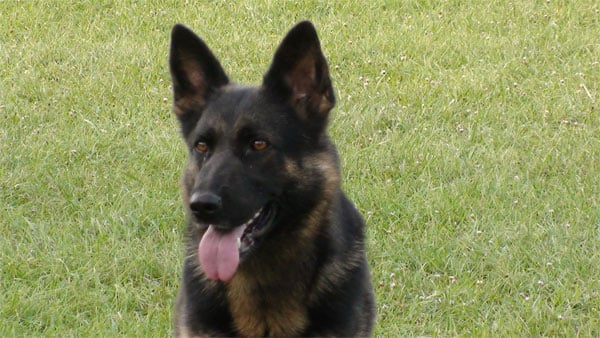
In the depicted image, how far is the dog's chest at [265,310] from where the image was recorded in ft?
14.3

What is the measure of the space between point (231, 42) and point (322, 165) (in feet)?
19.5

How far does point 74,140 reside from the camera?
8.10 meters

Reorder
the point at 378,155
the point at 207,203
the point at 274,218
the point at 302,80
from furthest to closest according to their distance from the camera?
the point at 378,155 < the point at 302,80 < the point at 274,218 < the point at 207,203

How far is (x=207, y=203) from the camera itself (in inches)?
160

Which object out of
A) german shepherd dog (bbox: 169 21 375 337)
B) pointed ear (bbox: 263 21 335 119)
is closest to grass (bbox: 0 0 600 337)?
german shepherd dog (bbox: 169 21 375 337)

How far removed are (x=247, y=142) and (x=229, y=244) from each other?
0.43m

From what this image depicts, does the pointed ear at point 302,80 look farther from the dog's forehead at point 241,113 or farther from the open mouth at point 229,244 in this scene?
the open mouth at point 229,244

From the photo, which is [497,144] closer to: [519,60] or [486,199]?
[486,199]

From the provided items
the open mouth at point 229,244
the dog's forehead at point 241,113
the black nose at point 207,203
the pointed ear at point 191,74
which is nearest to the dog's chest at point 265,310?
the open mouth at point 229,244

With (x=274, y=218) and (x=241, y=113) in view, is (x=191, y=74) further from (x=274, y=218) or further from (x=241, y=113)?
(x=274, y=218)

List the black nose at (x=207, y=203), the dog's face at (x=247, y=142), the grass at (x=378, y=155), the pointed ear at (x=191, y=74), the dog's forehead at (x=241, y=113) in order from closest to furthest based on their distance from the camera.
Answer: the black nose at (x=207, y=203) → the dog's face at (x=247, y=142) → the dog's forehead at (x=241, y=113) → the pointed ear at (x=191, y=74) → the grass at (x=378, y=155)

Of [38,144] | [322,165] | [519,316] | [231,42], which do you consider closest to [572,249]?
[519,316]

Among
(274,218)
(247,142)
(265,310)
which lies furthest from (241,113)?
(265,310)

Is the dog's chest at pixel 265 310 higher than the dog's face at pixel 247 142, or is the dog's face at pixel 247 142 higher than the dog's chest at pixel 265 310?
the dog's face at pixel 247 142
